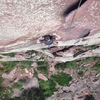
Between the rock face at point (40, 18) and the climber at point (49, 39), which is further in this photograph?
the climber at point (49, 39)

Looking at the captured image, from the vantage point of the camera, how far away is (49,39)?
142 inches

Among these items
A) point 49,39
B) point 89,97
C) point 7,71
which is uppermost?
point 7,71

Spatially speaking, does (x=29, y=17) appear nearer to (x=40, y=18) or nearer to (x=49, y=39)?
(x=40, y=18)

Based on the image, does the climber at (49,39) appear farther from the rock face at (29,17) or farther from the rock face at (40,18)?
the rock face at (29,17)

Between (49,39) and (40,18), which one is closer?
(40,18)

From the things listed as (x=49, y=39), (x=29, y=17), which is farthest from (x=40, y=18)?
(x=49, y=39)

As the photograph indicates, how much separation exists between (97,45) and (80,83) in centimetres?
124

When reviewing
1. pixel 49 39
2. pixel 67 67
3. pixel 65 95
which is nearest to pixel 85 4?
pixel 49 39

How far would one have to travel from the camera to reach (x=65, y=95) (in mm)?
5625

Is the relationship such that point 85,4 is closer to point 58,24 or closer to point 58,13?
point 58,13

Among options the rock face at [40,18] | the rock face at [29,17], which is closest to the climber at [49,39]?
the rock face at [40,18]

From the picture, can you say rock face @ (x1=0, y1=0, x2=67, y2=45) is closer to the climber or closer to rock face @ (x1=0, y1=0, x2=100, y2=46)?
rock face @ (x1=0, y1=0, x2=100, y2=46)

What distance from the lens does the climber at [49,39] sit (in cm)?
351

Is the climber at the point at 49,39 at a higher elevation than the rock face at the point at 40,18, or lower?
higher
